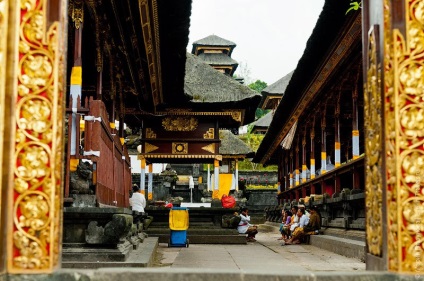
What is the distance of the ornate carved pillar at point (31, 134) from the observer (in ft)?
13.8

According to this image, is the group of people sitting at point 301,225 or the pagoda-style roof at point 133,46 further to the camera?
the group of people sitting at point 301,225

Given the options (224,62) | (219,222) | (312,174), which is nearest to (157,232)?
(219,222)

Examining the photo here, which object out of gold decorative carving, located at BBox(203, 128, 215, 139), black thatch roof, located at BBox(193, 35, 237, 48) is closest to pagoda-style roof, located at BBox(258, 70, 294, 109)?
black thatch roof, located at BBox(193, 35, 237, 48)

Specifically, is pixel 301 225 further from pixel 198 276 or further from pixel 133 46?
pixel 198 276

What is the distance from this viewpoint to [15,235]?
4223 millimetres

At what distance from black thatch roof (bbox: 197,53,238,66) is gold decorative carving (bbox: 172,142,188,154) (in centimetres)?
2940

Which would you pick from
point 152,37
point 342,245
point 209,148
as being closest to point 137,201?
point 152,37

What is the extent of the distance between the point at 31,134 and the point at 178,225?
1023cm

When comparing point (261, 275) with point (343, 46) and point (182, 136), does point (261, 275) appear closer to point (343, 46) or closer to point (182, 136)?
point (343, 46)

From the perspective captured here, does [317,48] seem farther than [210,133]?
No

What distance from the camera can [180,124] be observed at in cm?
2117

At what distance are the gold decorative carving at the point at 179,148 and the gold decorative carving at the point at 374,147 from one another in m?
16.3

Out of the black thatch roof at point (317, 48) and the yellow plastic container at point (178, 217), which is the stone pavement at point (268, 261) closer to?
the yellow plastic container at point (178, 217)

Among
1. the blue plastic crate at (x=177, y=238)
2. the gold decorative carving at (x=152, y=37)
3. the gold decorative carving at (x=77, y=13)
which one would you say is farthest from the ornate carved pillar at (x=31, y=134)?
the blue plastic crate at (x=177, y=238)
